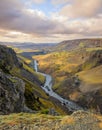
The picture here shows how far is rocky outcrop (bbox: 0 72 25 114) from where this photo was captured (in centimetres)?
5938

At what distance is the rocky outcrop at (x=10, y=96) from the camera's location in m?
59.4

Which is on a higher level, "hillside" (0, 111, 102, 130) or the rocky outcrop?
"hillside" (0, 111, 102, 130)

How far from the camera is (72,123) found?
3100 centimetres

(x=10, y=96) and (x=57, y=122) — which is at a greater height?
(x=57, y=122)

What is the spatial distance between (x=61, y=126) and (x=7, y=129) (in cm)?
666

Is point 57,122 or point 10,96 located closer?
point 57,122

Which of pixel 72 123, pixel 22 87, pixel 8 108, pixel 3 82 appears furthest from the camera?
pixel 22 87

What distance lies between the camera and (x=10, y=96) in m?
64.1

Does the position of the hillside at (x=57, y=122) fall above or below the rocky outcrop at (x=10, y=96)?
above

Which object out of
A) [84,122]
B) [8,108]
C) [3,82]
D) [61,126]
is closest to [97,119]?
[84,122]

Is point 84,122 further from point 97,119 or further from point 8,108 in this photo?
point 8,108

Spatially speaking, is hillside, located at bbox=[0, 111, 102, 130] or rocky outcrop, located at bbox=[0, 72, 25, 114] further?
rocky outcrop, located at bbox=[0, 72, 25, 114]

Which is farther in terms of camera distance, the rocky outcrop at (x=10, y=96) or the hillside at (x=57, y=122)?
the rocky outcrop at (x=10, y=96)

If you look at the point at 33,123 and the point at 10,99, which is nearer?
the point at 33,123
